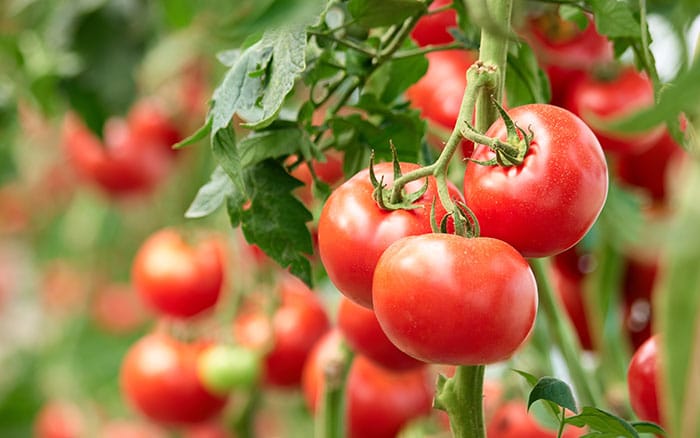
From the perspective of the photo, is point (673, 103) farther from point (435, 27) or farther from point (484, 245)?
point (435, 27)

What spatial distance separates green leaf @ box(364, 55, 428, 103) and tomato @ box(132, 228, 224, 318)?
53 cm

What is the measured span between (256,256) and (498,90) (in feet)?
1.92

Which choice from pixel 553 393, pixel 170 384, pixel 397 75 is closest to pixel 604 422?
pixel 553 393

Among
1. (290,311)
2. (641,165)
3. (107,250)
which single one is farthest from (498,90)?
(107,250)

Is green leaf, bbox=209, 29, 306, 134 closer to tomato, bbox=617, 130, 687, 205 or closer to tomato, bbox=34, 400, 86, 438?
tomato, bbox=617, 130, 687, 205

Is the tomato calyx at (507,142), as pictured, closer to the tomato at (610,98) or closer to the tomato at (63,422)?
the tomato at (610,98)

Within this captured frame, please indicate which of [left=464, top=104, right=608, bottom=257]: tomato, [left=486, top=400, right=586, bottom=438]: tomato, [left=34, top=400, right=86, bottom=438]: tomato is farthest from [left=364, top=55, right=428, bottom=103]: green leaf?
[left=34, top=400, right=86, bottom=438]: tomato

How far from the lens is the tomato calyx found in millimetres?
439

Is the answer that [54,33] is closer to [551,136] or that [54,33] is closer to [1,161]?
[1,161]

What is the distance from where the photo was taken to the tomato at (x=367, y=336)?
73 centimetres

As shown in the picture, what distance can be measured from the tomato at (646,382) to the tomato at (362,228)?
8.0 inches

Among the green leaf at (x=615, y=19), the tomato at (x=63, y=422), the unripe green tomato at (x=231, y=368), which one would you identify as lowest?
the tomato at (x=63, y=422)

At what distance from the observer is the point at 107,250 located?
6.44ft

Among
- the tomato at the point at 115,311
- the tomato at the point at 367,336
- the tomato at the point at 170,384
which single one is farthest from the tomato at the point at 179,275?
the tomato at the point at 115,311
